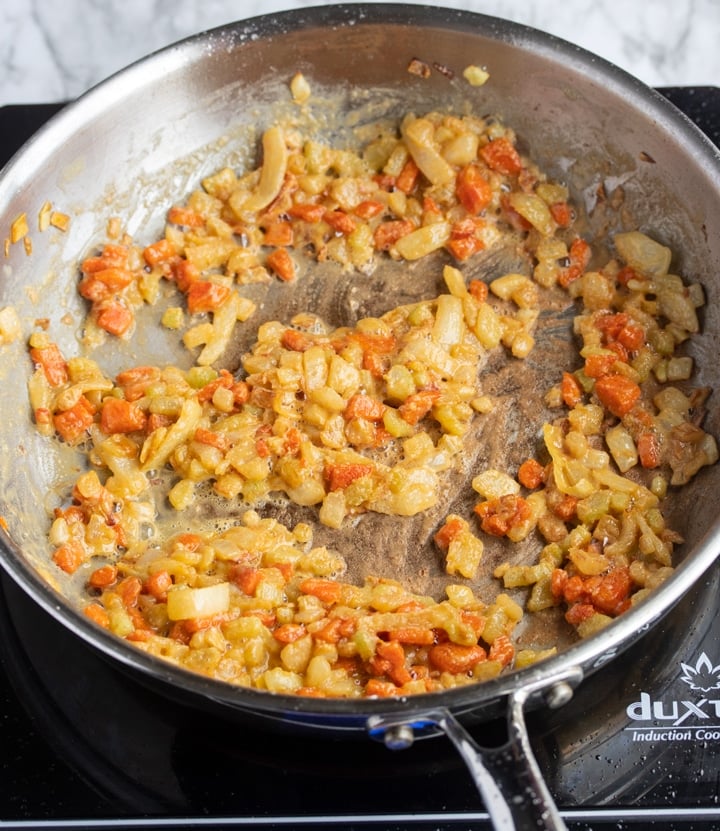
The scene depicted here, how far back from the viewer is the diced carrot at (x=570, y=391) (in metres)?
2.52

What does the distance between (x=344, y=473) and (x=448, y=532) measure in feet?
0.84

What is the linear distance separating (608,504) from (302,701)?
92 cm

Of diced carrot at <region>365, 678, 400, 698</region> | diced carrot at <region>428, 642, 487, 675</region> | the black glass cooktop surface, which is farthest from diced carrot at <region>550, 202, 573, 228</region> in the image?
diced carrot at <region>365, 678, 400, 698</region>

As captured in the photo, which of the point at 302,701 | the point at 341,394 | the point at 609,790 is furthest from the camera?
the point at 341,394

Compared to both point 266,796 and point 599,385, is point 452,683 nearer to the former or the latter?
point 266,796

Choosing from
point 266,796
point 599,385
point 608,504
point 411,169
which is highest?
point 411,169

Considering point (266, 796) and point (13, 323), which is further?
point (13, 323)

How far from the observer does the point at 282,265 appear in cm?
277

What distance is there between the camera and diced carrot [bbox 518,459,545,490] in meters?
2.41

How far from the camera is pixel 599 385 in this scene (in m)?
2.50

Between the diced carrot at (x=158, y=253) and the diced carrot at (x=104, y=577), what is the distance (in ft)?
2.85

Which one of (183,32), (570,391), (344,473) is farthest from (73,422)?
(183,32)

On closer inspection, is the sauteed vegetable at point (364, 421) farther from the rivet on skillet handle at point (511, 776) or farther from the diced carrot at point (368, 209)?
the rivet on skillet handle at point (511, 776)


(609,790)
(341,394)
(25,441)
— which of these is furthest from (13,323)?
(609,790)
